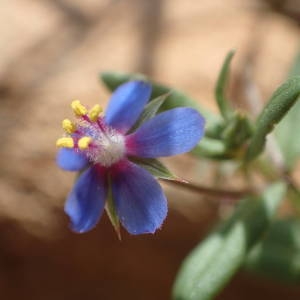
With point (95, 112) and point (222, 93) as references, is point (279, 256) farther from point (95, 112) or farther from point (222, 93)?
point (95, 112)

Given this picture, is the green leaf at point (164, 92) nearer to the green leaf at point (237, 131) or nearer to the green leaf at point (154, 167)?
the green leaf at point (237, 131)

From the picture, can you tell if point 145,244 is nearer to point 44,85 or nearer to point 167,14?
point 44,85

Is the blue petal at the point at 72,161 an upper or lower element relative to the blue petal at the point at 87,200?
upper

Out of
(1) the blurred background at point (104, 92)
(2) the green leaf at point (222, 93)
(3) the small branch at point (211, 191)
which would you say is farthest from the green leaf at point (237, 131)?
(1) the blurred background at point (104, 92)

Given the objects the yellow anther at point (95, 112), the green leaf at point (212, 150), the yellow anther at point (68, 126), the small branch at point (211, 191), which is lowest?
the small branch at point (211, 191)

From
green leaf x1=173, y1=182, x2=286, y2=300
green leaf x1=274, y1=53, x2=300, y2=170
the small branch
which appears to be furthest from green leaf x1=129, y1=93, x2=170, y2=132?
green leaf x1=274, y1=53, x2=300, y2=170

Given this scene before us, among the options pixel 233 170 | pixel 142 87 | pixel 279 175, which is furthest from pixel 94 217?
pixel 233 170
